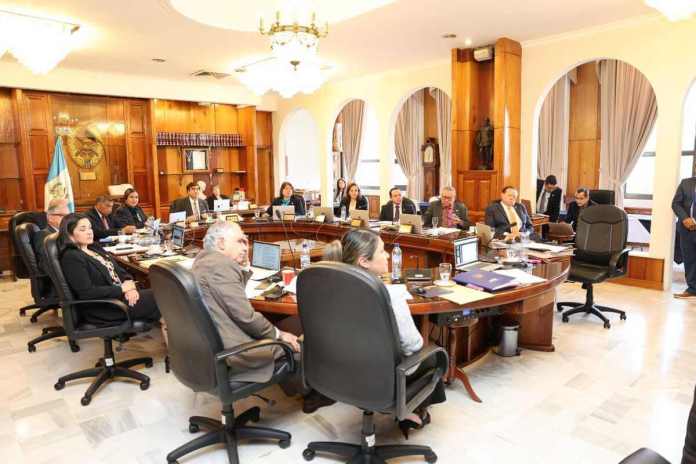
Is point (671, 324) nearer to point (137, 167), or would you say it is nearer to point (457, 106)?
point (457, 106)

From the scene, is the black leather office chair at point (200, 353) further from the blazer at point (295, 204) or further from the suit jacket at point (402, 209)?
the blazer at point (295, 204)

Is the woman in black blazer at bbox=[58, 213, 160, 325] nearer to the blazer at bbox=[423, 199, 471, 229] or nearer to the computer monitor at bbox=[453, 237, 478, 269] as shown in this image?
the computer monitor at bbox=[453, 237, 478, 269]

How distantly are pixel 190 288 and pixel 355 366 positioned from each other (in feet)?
2.49

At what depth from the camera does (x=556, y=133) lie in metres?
9.10

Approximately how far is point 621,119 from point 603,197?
206 cm

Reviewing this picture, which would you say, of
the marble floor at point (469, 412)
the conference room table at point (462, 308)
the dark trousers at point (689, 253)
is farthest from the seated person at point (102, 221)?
the dark trousers at point (689, 253)

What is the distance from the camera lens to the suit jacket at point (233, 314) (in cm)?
229

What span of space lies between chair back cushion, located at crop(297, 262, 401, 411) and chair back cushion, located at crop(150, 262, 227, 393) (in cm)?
42

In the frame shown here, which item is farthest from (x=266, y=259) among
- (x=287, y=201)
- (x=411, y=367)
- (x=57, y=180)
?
(x=57, y=180)

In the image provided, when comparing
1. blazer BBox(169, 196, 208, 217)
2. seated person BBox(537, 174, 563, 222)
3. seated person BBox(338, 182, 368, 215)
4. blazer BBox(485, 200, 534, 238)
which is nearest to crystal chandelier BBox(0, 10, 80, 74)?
blazer BBox(169, 196, 208, 217)

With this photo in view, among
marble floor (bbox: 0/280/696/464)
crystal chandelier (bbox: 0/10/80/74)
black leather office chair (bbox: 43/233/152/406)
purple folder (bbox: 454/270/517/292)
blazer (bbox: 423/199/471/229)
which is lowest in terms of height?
marble floor (bbox: 0/280/696/464)

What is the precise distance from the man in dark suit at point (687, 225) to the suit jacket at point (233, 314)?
16.2 feet

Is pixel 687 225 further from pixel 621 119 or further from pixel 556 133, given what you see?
pixel 556 133

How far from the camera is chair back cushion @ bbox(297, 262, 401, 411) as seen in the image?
6.19ft
